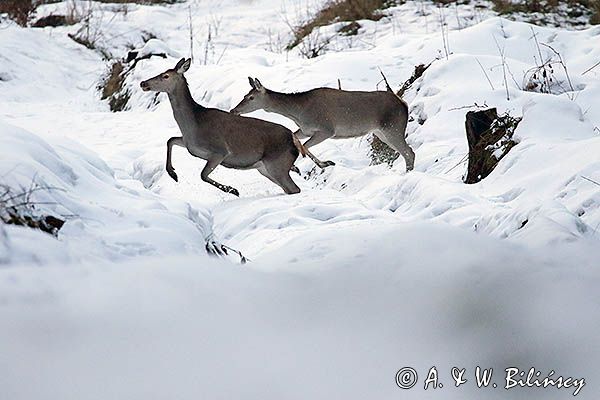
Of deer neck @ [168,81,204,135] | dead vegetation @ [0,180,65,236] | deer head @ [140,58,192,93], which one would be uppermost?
dead vegetation @ [0,180,65,236]

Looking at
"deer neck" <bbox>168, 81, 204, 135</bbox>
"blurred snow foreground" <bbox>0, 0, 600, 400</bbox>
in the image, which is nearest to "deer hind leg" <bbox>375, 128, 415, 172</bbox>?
"blurred snow foreground" <bbox>0, 0, 600, 400</bbox>

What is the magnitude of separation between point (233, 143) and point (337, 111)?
1.80 m

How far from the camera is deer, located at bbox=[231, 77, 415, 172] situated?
9391 mm

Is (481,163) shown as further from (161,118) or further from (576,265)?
(161,118)

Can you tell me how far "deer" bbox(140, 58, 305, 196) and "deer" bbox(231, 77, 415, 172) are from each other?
127cm

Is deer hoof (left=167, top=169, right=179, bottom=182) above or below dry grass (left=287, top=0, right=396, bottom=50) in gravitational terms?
above

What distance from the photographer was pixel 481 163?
732cm

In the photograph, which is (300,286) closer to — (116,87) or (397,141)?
(397,141)

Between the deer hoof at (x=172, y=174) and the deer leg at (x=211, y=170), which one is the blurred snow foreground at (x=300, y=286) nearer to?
the deer leg at (x=211, y=170)

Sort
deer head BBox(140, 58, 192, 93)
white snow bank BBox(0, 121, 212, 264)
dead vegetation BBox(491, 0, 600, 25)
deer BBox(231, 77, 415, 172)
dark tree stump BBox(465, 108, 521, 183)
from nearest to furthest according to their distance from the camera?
white snow bank BBox(0, 121, 212, 264)
dark tree stump BBox(465, 108, 521, 183)
deer head BBox(140, 58, 192, 93)
deer BBox(231, 77, 415, 172)
dead vegetation BBox(491, 0, 600, 25)

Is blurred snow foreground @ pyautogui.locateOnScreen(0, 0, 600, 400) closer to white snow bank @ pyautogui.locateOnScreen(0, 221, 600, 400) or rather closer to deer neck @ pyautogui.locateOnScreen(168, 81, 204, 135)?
white snow bank @ pyautogui.locateOnScreen(0, 221, 600, 400)

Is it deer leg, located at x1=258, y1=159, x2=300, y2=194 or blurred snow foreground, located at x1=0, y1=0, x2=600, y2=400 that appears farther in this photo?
deer leg, located at x1=258, y1=159, x2=300, y2=194

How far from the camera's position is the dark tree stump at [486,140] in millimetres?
7281

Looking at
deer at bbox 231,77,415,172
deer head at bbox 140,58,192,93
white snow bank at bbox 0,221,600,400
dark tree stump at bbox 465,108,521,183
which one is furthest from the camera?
deer at bbox 231,77,415,172
